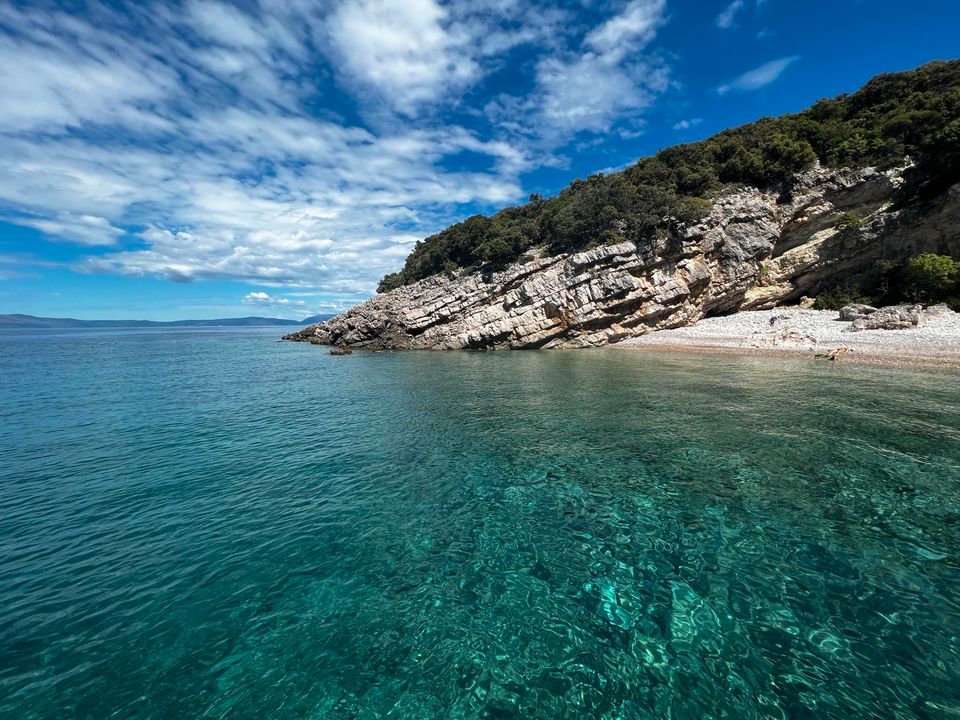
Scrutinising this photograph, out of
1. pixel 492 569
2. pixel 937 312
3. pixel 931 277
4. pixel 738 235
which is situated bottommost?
pixel 492 569

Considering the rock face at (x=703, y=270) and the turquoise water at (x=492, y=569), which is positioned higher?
the rock face at (x=703, y=270)

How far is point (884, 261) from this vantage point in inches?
1499

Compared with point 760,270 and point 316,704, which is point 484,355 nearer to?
point 760,270

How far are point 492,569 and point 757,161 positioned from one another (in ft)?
190

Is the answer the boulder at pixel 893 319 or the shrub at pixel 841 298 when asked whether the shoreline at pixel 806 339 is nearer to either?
the boulder at pixel 893 319

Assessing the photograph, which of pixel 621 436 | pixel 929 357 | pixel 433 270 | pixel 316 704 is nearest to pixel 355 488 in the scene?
pixel 316 704

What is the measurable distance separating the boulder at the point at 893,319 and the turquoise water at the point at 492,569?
20.4 metres

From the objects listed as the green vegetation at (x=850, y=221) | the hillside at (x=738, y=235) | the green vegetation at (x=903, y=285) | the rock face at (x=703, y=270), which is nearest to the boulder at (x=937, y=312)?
the green vegetation at (x=903, y=285)

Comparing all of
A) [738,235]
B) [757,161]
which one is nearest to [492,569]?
[738,235]

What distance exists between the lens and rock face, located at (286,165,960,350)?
41625mm

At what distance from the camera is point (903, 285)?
36.7 metres

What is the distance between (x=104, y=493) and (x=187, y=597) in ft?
22.6

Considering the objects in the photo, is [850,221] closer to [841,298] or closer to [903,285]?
[841,298]

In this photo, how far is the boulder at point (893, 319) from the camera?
3070cm
